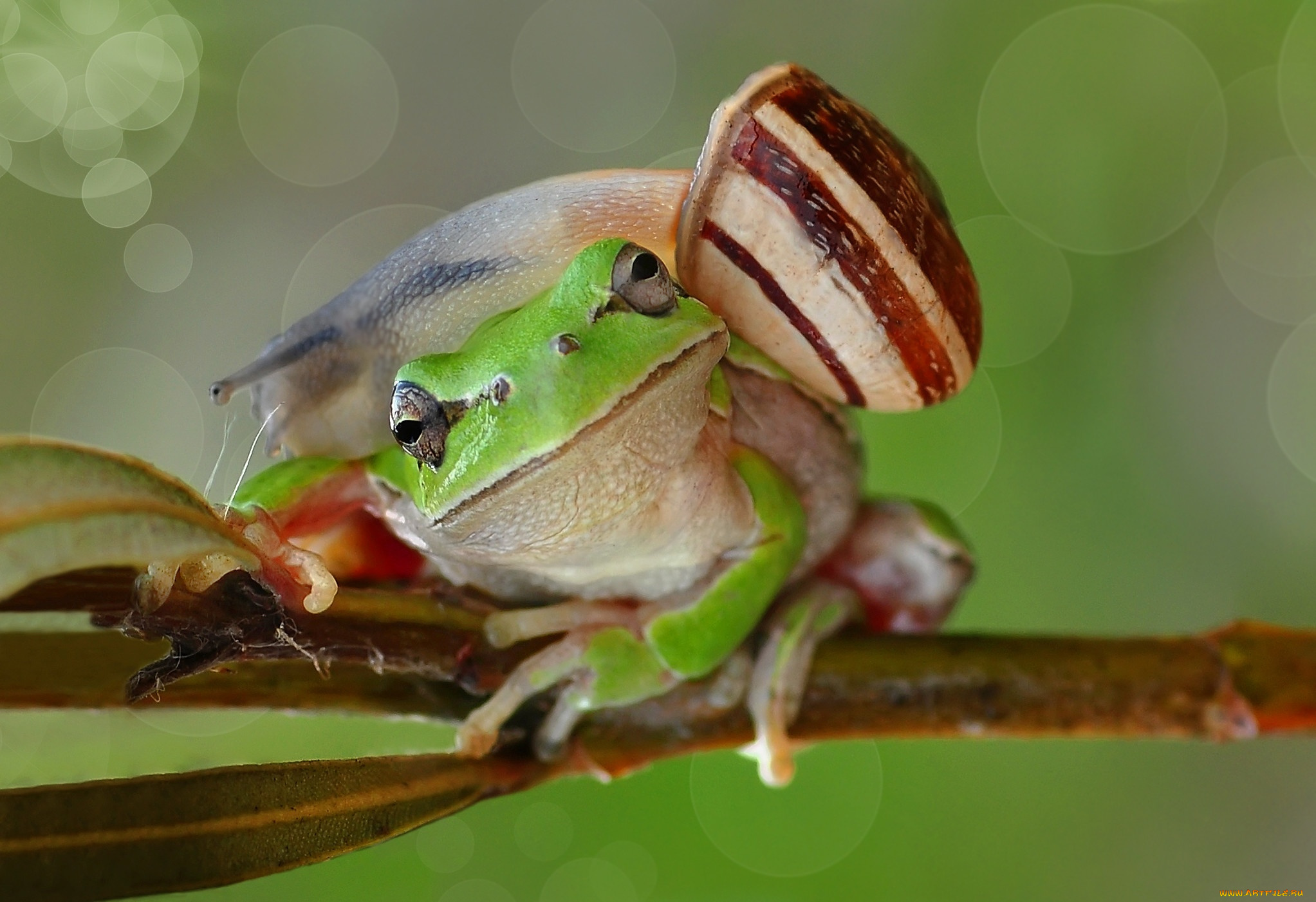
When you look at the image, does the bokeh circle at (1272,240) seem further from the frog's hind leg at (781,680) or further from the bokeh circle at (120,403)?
the bokeh circle at (120,403)

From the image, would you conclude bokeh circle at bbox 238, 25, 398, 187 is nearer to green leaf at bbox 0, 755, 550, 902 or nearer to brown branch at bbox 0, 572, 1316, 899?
brown branch at bbox 0, 572, 1316, 899

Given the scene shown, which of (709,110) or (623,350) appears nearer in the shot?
(623,350)

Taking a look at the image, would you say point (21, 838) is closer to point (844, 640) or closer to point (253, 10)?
point (844, 640)

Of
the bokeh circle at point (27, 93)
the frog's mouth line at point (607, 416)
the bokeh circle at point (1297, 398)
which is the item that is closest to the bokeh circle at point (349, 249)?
the bokeh circle at point (27, 93)

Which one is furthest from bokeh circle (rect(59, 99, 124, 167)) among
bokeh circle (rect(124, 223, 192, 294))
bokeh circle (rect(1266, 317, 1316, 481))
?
bokeh circle (rect(1266, 317, 1316, 481))

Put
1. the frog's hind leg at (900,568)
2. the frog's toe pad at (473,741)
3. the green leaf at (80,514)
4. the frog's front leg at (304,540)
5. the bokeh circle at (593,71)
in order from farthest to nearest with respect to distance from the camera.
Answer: the bokeh circle at (593,71) < the frog's hind leg at (900,568) < the frog's toe pad at (473,741) < the frog's front leg at (304,540) < the green leaf at (80,514)

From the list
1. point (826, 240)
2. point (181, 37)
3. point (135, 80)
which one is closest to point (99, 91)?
point (135, 80)

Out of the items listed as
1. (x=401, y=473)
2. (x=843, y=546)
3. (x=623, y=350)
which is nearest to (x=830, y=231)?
(x=623, y=350)
